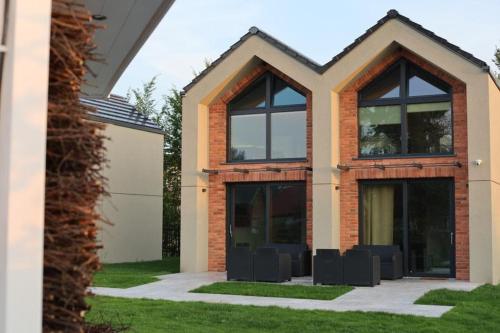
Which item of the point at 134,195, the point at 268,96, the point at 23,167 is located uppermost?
→ the point at 268,96

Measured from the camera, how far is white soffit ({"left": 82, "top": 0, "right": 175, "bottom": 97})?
4914 millimetres

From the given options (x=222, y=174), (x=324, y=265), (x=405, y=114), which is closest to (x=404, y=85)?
(x=405, y=114)

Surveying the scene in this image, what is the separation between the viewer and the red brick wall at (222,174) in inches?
695

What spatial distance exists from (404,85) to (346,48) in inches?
66.8

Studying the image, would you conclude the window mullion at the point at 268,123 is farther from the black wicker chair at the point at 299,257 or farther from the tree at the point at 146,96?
the tree at the point at 146,96

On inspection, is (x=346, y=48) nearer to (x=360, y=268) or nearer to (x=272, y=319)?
(x=360, y=268)

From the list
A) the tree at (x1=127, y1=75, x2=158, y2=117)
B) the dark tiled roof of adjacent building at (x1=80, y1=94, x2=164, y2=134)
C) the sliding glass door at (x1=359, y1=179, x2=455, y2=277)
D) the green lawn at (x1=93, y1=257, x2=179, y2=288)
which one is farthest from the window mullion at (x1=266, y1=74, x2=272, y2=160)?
the tree at (x1=127, y1=75, x2=158, y2=117)

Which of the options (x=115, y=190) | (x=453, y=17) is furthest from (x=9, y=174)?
(x=453, y=17)

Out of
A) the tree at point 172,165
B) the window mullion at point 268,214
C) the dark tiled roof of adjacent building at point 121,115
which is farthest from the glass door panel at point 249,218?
the tree at point 172,165

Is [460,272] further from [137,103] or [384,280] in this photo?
[137,103]

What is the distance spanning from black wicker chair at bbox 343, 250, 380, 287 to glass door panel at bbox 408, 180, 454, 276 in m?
2.37

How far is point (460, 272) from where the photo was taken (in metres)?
15.8

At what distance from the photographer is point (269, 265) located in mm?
15070

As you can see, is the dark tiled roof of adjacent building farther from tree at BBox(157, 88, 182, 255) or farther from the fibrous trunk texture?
the fibrous trunk texture
